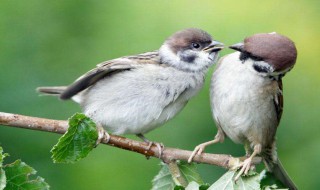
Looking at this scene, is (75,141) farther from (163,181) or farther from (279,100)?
(279,100)

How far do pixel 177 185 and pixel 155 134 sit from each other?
1432mm

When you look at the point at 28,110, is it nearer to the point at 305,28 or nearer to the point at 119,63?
the point at 119,63

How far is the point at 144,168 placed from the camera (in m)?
4.87

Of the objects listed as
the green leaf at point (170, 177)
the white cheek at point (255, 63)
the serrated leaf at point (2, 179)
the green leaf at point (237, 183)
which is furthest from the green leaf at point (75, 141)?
the white cheek at point (255, 63)

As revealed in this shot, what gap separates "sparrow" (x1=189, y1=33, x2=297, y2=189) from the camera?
3.99 meters

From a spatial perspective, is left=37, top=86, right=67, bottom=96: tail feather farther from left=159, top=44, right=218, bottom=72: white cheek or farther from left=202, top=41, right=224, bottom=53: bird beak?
left=202, top=41, right=224, bottom=53: bird beak

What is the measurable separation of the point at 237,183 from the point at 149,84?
678mm

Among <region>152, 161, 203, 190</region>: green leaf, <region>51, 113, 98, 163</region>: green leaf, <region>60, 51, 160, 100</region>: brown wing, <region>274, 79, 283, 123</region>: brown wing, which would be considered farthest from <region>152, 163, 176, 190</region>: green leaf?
<region>274, 79, 283, 123</region>: brown wing

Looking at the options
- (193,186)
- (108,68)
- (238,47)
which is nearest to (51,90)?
(108,68)

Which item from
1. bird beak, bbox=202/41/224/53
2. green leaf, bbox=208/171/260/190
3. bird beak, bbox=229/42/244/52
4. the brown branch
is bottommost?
green leaf, bbox=208/171/260/190

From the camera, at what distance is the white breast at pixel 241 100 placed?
13.5 ft

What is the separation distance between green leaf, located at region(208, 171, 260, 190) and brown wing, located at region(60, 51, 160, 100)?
745mm

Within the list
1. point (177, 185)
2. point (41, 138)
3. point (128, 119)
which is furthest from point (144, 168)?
point (177, 185)

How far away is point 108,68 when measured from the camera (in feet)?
13.3
